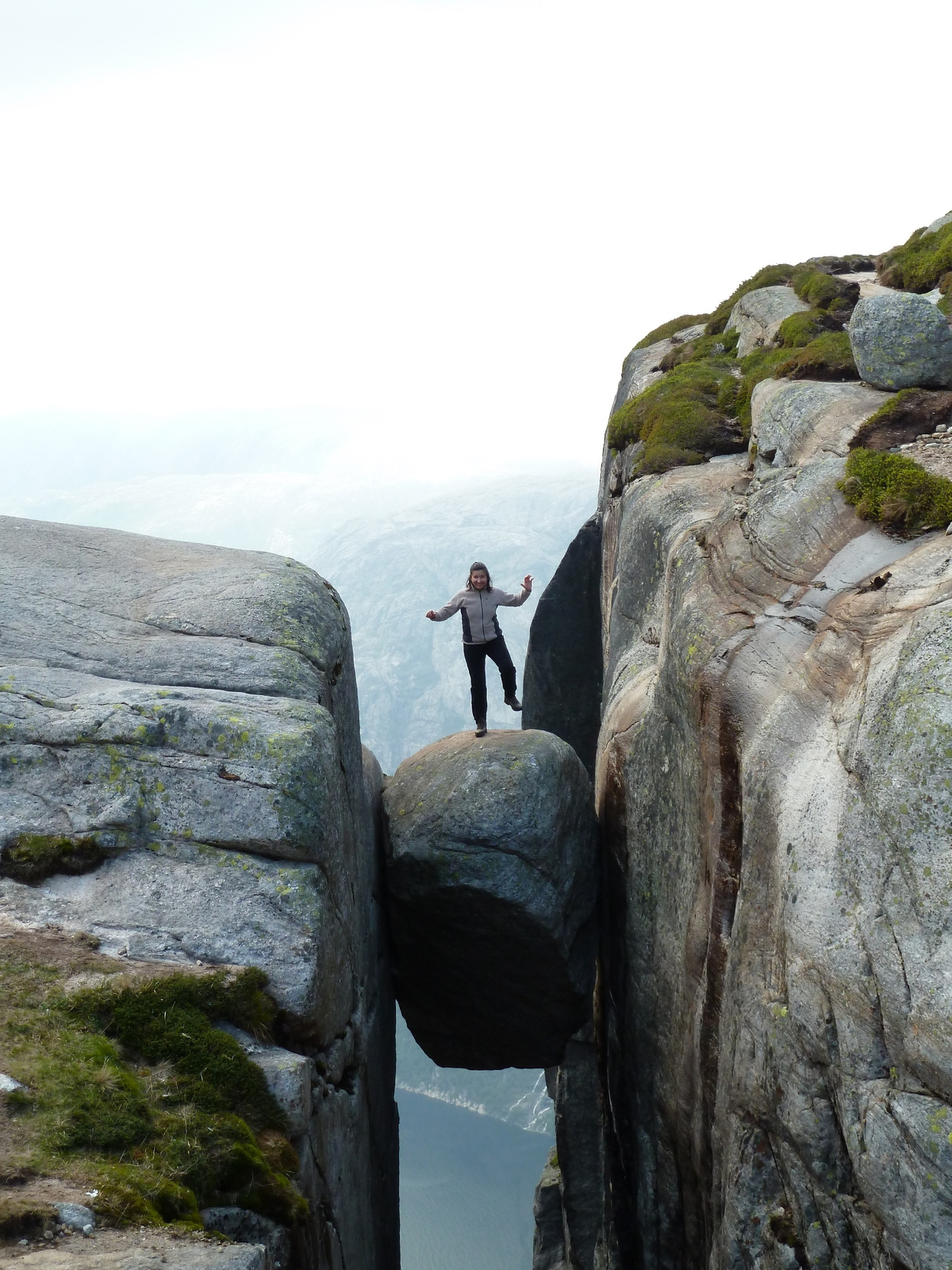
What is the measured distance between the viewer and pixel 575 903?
→ 2028 centimetres

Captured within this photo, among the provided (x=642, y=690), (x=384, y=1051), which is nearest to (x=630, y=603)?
(x=642, y=690)

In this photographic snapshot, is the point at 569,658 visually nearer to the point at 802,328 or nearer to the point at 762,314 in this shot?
the point at 762,314

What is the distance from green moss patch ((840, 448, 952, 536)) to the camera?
43.1 feet

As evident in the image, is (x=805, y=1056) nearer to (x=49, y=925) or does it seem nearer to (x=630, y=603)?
(x=49, y=925)

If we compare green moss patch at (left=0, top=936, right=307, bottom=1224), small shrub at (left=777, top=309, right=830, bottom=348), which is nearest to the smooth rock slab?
green moss patch at (left=0, top=936, right=307, bottom=1224)

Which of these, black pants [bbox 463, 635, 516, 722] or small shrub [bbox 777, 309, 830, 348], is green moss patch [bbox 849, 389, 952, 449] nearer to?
black pants [bbox 463, 635, 516, 722]

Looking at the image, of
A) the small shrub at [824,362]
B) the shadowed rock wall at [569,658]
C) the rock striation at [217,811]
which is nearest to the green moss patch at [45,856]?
the rock striation at [217,811]

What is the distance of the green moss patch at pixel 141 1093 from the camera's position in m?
8.87

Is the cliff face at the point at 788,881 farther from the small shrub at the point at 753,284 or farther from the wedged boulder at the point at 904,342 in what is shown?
the small shrub at the point at 753,284

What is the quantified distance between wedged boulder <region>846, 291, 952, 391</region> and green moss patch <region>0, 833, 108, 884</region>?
1649cm

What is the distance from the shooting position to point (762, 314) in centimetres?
3028

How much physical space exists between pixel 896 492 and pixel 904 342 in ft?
18.5

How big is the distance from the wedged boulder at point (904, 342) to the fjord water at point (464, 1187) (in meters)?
126

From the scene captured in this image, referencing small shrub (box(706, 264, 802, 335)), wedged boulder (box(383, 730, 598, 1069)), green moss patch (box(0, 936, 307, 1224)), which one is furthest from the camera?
small shrub (box(706, 264, 802, 335))
